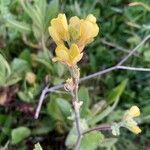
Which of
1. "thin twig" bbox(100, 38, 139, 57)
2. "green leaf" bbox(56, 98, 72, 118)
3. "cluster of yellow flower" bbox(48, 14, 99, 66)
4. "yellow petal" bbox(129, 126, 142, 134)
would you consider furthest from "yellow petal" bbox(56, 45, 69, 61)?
"thin twig" bbox(100, 38, 139, 57)

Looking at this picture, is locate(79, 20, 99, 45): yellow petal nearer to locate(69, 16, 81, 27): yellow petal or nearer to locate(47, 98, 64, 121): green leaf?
locate(69, 16, 81, 27): yellow petal

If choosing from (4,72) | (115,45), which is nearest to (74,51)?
(4,72)

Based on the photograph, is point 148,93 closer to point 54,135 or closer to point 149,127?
point 149,127

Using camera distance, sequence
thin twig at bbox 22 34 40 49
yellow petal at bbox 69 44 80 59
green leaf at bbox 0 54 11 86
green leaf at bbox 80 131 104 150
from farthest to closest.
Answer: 1. thin twig at bbox 22 34 40 49
2. green leaf at bbox 0 54 11 86
3. green leaf at bbox 80 131 104 150
4. yellow petal at bbox 69 44 80 59

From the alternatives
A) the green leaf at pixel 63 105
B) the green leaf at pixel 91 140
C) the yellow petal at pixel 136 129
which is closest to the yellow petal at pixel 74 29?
the yellow petal at pixel 136 129

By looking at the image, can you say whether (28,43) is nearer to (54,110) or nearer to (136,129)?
(54,110)

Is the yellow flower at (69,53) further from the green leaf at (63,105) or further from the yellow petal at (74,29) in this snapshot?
the green leaf at (63,105)

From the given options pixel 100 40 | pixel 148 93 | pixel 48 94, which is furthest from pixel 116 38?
pixel 48 94
